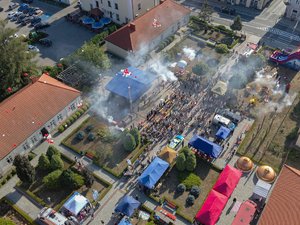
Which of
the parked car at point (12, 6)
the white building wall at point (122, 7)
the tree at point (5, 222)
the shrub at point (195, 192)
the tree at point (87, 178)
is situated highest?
the white building wall at point (122, 7)

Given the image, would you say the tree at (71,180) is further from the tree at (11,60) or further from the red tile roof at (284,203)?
the red tile roof at (284,203)

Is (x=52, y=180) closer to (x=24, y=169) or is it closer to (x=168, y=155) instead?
(x=24, y=169)

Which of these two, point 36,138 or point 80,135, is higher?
point 80,135

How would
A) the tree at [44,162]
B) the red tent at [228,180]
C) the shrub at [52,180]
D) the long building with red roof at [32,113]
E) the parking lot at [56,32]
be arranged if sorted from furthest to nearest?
the parking lot at [56,32] → the long building with red roof at [32,113] → the tree at [44,162] → the shrub at [52,180] → the red tent at [228,180]

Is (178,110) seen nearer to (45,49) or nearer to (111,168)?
(111,168)

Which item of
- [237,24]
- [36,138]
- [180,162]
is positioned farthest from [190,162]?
[237,24]

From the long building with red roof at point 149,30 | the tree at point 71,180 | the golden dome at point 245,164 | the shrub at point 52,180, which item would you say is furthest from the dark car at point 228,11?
the shrub at point 52,180

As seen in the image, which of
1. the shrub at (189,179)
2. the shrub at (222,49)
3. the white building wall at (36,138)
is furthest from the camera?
the shrub at (222,49)
